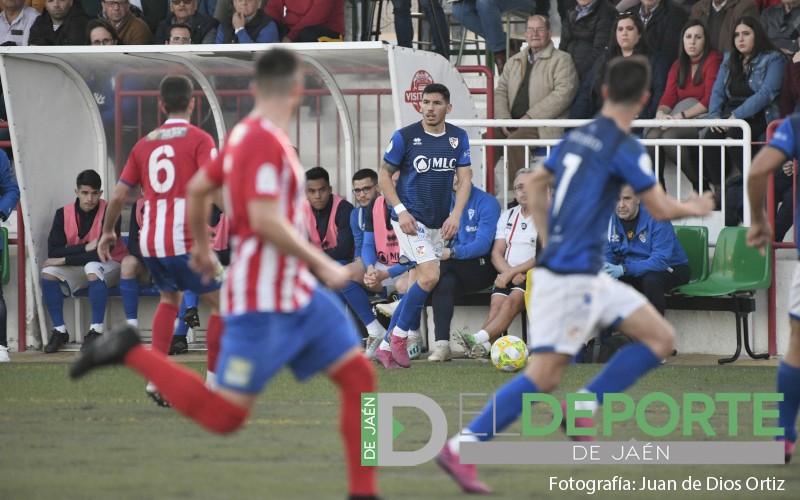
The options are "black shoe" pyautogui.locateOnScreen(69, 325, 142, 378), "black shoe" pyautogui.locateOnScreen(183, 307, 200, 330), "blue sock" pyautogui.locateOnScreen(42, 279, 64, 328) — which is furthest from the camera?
"blue sock" pyautogui.locateOnScreen(42, 279, 64, 328)

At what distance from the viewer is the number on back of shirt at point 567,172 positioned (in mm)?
5527

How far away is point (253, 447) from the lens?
654 cm

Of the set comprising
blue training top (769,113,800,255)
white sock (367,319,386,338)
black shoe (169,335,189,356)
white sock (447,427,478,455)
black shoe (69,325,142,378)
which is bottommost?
black shoe (169,335,189,356)

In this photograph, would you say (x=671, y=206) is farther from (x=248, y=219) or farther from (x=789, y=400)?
(x=248, y=219)

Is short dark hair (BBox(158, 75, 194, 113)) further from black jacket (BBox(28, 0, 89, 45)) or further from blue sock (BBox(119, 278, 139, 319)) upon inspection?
black jacket (BBox(28, 0, 89, 45))

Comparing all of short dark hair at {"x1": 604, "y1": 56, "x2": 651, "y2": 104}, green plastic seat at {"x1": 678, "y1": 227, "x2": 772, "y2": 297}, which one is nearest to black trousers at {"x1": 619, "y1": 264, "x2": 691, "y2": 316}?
green plastic seat at {"x1": 678, "y1": 227, "x2": 772, "y2": 297}

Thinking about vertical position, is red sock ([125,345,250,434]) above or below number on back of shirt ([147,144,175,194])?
below

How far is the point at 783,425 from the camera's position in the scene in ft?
20.3

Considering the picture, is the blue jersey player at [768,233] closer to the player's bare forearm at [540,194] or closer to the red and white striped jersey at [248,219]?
the player's bare forearm at [540,194]

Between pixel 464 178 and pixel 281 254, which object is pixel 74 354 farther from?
pixel 281 254

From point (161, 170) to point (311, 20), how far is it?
232 inches

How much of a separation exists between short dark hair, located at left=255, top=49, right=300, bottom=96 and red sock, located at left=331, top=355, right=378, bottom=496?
1096mm

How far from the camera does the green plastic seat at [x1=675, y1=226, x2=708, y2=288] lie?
10.8 meters

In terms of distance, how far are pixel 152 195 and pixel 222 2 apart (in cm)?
685
